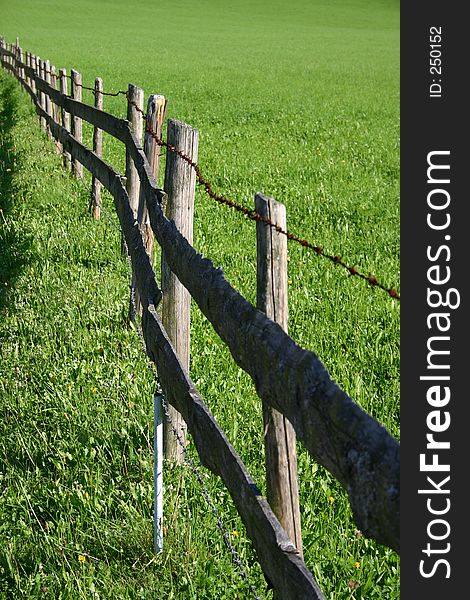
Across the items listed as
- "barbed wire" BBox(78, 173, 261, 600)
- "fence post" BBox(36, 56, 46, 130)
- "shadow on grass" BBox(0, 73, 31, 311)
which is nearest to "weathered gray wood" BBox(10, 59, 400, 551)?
"barbed wire" BBox(78, 173, 261, 600)

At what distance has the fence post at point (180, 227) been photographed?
4.36m

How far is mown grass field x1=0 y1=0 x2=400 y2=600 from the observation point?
3635 mm

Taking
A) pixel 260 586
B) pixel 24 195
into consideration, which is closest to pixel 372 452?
pixel 260 586

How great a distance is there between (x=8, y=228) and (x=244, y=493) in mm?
6723

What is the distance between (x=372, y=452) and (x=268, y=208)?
43.3 inches

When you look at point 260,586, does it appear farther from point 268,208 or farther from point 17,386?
point 17,386

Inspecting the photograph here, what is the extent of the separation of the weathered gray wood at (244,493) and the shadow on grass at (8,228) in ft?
11.9

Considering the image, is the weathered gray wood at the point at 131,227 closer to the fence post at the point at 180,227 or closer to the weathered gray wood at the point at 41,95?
the fence post at the point at 180,227

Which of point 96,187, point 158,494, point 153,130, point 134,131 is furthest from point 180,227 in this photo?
point 96,187

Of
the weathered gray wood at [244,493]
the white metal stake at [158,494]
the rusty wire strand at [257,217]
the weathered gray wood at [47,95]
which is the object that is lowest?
the white metal stake at [158,494]

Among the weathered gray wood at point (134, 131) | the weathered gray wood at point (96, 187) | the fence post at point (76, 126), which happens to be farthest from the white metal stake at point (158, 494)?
the fence post at point (76, 126)

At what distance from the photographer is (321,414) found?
6.21ft

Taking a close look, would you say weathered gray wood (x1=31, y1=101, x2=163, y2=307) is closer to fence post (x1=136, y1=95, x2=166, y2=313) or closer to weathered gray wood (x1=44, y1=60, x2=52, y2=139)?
fence post (x1=136, y1=95, x2=166, y2=313)

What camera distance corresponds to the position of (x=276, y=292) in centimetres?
270
